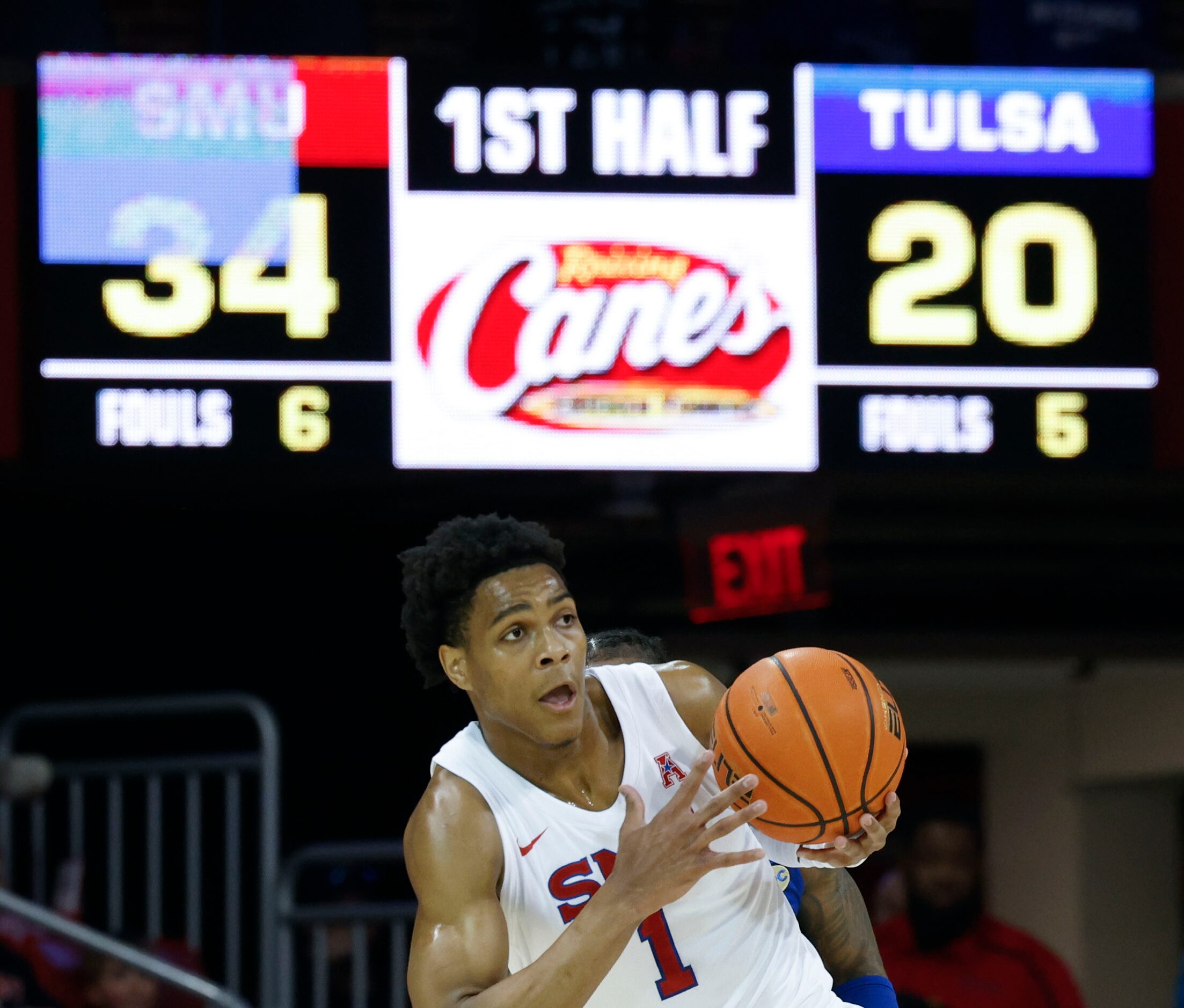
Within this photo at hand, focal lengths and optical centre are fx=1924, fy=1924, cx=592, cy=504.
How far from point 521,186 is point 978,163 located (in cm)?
148

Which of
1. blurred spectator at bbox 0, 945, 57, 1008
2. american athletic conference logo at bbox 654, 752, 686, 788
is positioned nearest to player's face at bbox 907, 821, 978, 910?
american athletic conference logo at bbox 654, 752, 686, 788

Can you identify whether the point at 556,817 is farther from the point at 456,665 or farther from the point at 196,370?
the point at 196,370

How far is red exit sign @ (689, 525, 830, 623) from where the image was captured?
6742 millimetres

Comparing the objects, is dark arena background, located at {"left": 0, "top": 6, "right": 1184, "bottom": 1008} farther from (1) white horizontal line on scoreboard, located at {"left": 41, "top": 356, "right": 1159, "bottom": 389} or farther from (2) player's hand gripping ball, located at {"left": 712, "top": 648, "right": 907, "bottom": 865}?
(2) player's hand gripping ball, located at {"left": 712, "top": 648, "right": 907, "bottom": 865}

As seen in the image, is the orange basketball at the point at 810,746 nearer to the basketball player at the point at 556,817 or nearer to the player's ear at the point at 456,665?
the basketball player at the point at 556,817

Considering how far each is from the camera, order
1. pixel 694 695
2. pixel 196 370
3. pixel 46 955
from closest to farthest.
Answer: pixel 694 695 < pixel 46 955 < pixel 196 370

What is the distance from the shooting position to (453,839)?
10.2 feet

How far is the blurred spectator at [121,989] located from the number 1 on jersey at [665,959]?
270 cm

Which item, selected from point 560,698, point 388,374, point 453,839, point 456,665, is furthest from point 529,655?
point 388,374

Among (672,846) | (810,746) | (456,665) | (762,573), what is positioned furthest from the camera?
(762,573)

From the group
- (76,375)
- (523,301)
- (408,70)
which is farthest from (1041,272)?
(76,375)

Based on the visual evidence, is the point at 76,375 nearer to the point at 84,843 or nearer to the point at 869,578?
the point at 84,843

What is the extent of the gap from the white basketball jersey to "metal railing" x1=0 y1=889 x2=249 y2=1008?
86.5 inches

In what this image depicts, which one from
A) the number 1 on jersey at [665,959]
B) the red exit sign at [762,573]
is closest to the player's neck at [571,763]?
the number 1 on jersey at [665,959]
